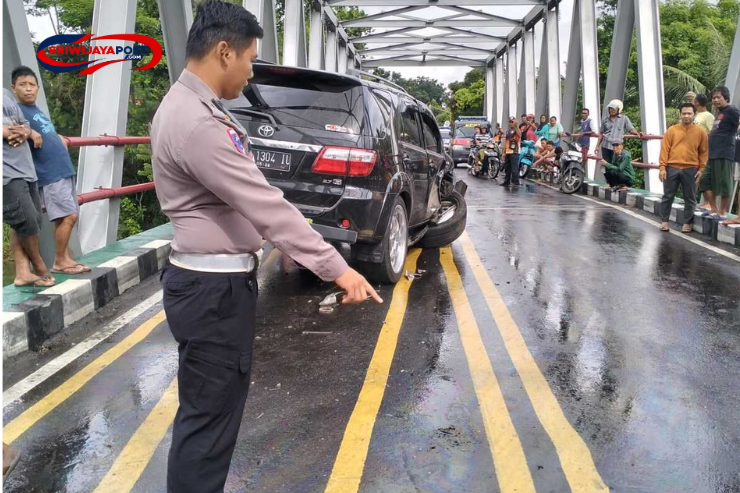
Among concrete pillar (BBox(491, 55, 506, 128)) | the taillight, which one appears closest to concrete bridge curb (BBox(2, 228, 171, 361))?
the taillight

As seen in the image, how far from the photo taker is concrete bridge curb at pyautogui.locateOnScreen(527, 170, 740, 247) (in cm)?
858

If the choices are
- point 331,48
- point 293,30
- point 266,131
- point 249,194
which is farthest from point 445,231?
point 331,48

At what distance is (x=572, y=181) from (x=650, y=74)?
2800 millimetres

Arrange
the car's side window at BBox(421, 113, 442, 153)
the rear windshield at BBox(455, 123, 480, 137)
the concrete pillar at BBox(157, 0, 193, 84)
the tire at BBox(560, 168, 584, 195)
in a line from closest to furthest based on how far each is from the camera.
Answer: the car's side window at BBox(421, 113, 442, 153), the concrete pillar at BBox(157, 0, 193, 84), the tire at BBox(560, 168, 584, 195), the rear windshield at BBox(455, 123, 480, 137)

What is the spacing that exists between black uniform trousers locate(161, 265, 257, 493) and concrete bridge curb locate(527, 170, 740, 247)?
25.7 ft

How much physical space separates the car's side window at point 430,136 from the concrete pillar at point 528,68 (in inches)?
781

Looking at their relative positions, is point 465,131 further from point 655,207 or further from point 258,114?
point 258,114

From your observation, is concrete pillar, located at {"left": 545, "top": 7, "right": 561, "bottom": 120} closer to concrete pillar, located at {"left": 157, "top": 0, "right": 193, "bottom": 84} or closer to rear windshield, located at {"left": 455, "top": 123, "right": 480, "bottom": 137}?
rear windshield, located at {"left": 455, "top": 123, "right": 480, "bottom": 137}

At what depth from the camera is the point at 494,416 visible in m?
3.39

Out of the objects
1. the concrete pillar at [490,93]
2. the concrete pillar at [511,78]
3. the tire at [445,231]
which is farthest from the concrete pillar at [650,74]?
the concrete pillar at [490,93]

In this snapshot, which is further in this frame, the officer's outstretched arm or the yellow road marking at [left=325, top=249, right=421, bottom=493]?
the yellow road marking at [left=325, top=249, right=421, bottom=493]

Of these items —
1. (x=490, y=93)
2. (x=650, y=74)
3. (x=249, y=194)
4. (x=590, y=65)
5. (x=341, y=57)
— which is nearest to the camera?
(x=249, y=194)

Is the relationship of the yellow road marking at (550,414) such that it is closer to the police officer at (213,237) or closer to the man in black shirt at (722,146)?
the police officer at (213,237)

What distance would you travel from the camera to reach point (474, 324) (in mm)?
5016
